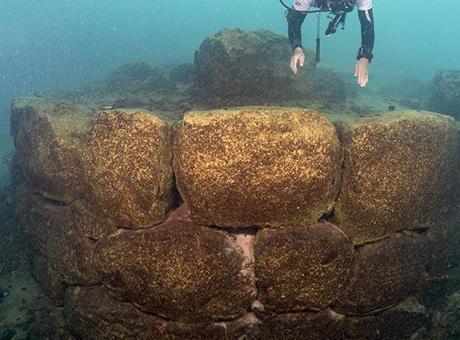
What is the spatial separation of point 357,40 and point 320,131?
41968 millimetres

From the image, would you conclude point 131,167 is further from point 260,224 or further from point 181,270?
point 260,224

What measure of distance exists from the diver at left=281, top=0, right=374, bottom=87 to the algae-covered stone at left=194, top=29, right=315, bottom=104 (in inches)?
88.0

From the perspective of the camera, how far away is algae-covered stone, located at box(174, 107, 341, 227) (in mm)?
4395

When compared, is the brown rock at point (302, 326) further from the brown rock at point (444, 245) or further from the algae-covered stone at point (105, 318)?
the brown rock at point (444, 245)

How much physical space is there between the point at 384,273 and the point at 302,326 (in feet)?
4.88

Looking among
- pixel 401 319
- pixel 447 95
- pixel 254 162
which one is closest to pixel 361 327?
pixel 401 319

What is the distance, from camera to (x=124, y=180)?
481cm

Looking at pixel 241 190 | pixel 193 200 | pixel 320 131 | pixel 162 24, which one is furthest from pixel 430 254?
pixel 162 24

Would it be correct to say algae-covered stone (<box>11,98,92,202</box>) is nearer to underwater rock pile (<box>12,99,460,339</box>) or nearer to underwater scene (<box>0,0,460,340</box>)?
underwater scene (<box>0,0,460,340</box>)

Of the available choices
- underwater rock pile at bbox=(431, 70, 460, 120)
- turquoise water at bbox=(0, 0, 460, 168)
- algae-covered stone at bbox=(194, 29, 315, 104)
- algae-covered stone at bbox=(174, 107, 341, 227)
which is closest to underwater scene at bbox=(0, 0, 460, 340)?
algae-covered stone at bbox=(174, 107, 341, 227)

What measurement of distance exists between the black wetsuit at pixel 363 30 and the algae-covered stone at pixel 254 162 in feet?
6.23

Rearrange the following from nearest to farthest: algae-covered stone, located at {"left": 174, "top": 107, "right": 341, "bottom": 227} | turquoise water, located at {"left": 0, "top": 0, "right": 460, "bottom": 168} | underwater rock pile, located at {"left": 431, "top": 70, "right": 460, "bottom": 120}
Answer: algae-covered stone, located at {"left": 174, "top": 107, "right": 341, "bottom": 227}, underwater rock pile, located at {"left": 431, "top": 70, "right": 460, "bottom": 120}, turquoise water, located at {"left": 0, "top": 0, "right": 460, "bottom": 168}

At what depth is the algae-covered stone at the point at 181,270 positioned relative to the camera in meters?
4.84

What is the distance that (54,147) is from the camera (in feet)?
20.1
